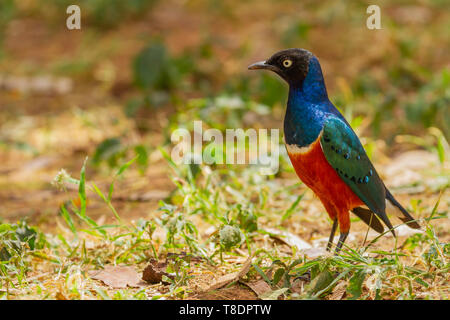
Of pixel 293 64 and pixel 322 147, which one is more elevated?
pixel 293 64

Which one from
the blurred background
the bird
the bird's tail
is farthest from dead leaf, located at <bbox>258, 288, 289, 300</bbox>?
the blurred background

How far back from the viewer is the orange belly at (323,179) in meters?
2.82

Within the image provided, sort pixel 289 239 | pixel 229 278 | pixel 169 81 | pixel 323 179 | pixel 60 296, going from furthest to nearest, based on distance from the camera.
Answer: pixel 169 81 → pixel 289 239 → pixel 323 179 → pixel 229 278 → pixel 60 296

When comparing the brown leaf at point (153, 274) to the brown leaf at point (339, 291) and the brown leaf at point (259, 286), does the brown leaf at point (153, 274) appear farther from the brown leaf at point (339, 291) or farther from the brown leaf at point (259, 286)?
the brown leaf at point (339, 291)

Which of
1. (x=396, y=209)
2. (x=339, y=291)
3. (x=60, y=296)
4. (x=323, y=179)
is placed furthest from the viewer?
(x=396, y=209)

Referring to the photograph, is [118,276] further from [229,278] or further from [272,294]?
[272,294]

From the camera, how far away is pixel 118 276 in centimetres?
282

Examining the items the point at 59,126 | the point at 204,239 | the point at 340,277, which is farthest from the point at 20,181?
the point at 340,277

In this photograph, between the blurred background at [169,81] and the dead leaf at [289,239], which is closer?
the dead leaf at [289,239]

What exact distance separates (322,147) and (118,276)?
1073 millimetres

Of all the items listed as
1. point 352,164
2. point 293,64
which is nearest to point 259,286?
point 352,164

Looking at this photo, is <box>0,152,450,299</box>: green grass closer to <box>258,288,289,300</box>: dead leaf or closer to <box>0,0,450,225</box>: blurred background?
<box>258,288,289,300</box>: dead leaf

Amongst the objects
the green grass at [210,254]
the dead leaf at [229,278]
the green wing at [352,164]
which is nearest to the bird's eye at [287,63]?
the green wing at [352,164]

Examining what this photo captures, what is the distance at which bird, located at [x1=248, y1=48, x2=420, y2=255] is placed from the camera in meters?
2.81
